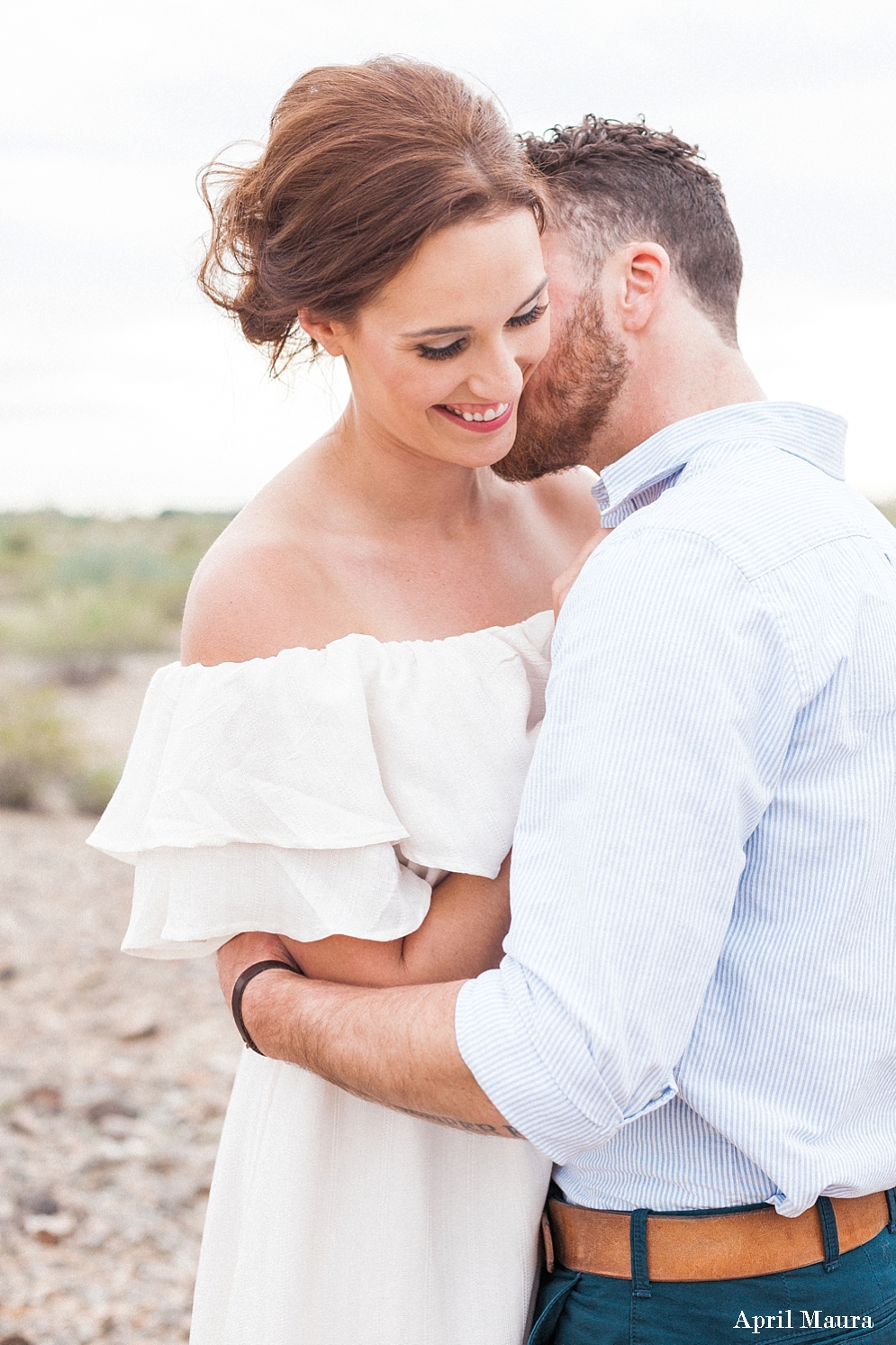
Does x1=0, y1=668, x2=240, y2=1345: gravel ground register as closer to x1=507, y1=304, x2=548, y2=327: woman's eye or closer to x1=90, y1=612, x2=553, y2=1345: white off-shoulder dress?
x1=90, y1=612, x2=553, y2=1345: white off-shoulder dress

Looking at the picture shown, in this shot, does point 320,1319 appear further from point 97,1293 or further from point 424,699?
point 97,1293

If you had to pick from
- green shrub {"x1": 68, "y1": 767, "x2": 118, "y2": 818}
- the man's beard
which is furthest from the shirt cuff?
green shrub {"x1": 68, "y1": 767, "x2": 118, "y2": 818}

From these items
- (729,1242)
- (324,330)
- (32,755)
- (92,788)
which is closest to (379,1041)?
(729,1242)

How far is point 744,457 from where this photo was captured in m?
1.42

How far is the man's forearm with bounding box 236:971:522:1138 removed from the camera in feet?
4.12

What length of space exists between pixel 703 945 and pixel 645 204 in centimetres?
116

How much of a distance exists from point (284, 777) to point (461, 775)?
0.22m

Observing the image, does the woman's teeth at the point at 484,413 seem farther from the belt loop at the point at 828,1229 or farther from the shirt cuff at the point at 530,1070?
the belt loop at the point at 828,1229

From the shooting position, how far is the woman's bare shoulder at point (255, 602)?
5.37ft

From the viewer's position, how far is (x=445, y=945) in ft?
5.01

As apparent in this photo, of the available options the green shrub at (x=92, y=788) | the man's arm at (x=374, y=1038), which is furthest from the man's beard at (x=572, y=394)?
the green shrub at (x=92, y=788)

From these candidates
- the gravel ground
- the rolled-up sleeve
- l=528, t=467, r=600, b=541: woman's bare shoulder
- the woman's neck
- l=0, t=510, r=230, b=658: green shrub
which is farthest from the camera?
l=0, t=510, r=230, b=658: green shrub

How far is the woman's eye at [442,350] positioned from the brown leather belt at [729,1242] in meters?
1.07

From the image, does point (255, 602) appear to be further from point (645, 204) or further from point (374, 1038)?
point (645, 204)
